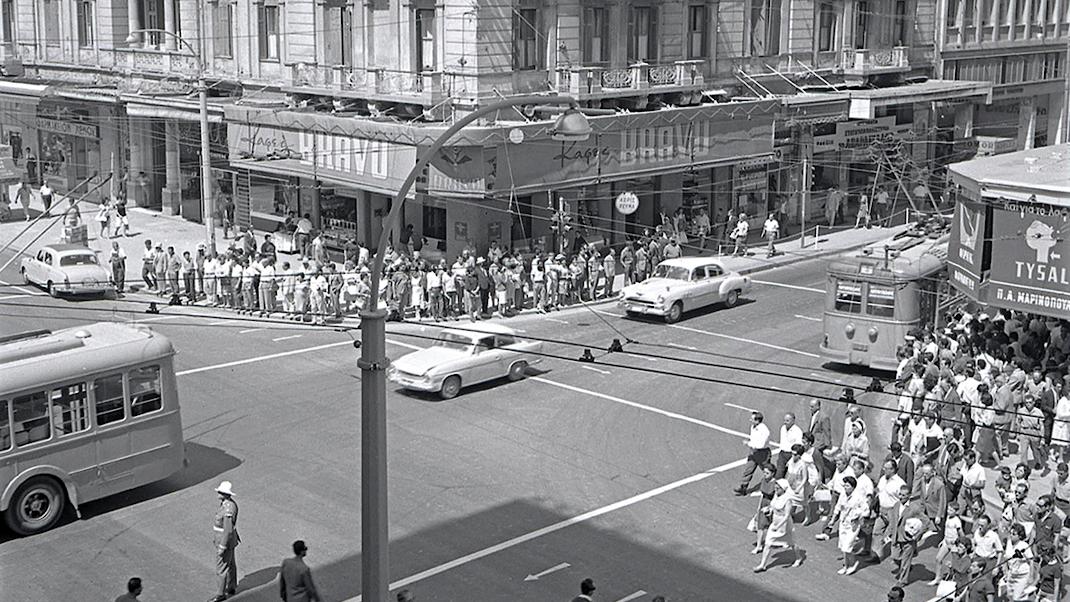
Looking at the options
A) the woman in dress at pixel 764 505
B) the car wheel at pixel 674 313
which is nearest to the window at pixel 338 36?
the car wheel at pixel 674 313

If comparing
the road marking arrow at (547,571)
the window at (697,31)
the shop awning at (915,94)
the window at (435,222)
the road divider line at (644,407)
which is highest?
the window at (697,31)

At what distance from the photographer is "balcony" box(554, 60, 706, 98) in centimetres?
4116

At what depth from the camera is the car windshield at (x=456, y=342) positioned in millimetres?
29016

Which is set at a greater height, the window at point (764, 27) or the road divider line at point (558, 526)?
the window at point (764, 27)

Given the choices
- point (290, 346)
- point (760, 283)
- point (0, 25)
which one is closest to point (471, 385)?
point (290, 346)

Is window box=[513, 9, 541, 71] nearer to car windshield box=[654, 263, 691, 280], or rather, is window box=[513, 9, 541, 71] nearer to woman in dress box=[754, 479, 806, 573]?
car windshield box=[654, 263, 691, 280]

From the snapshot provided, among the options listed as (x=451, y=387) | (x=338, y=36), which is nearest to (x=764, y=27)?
(x=338, y=36)

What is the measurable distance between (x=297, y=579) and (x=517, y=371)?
13.4 metres

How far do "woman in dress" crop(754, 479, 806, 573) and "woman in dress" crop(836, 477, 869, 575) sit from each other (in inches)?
29.5

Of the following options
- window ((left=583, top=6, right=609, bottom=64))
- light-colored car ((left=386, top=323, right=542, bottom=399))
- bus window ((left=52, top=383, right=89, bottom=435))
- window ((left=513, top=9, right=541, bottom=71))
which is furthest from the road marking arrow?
window ((left=583, top=6, right=609, bottom=64))

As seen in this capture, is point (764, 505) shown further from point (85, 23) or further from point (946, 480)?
point (85, 23)

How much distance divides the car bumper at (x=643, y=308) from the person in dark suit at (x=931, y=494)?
604 inches

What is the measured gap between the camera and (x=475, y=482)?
23.2m

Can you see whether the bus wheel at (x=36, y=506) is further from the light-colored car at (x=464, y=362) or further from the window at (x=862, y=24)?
the window at (x=862, y=24)
